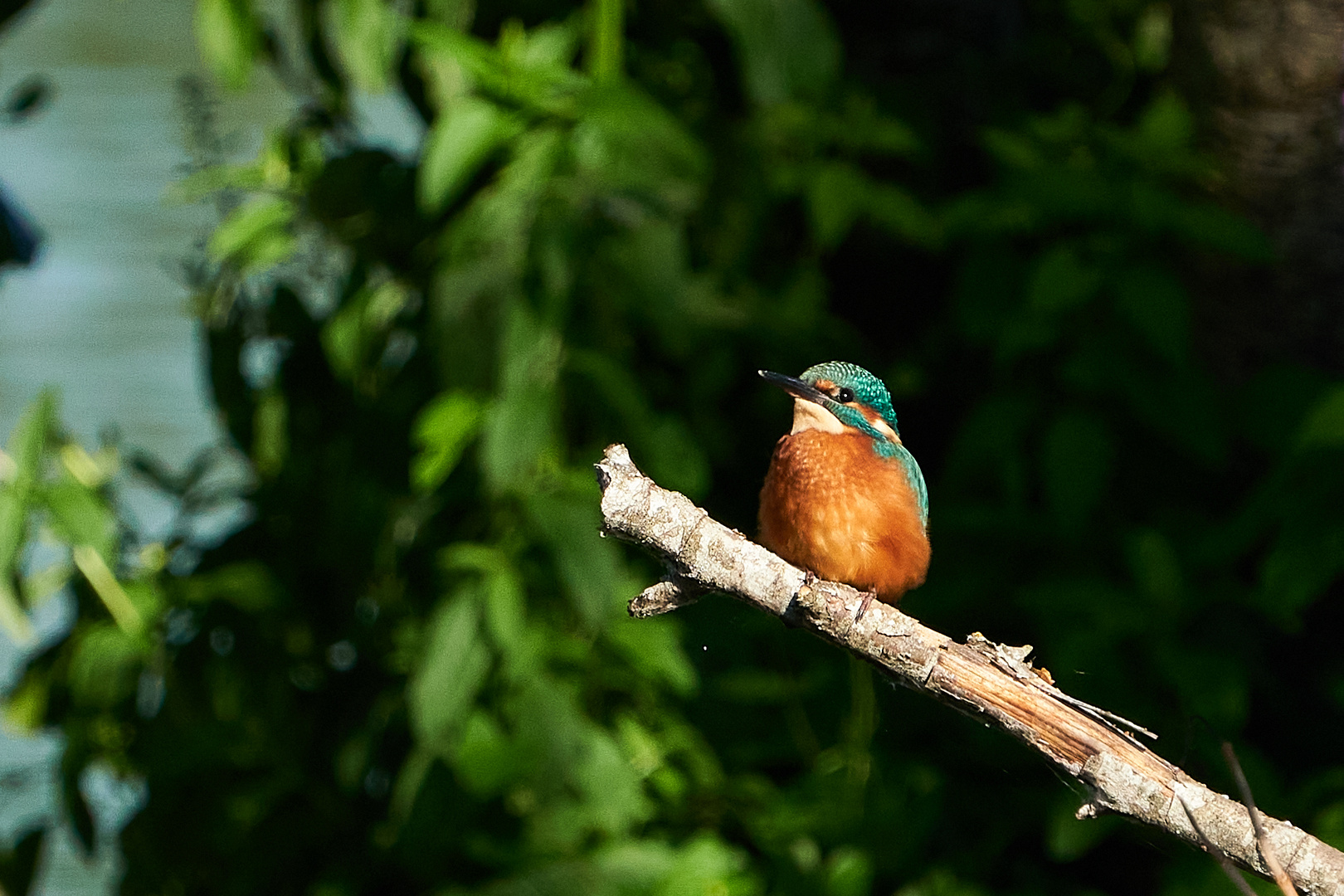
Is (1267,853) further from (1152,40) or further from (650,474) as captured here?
(1152,40)

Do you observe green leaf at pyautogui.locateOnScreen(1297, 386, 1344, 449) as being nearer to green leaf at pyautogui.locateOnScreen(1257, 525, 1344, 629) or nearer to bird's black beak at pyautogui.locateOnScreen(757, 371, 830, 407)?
green leaf at pyautogui.locateOnScreen(1257, 525, 1344, 629)

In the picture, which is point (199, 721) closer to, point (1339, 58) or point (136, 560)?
point (136, 560)

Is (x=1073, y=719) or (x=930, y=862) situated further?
(x=930, y=862)

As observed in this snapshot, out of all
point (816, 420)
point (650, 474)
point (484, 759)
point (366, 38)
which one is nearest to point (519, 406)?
point (650, 474)

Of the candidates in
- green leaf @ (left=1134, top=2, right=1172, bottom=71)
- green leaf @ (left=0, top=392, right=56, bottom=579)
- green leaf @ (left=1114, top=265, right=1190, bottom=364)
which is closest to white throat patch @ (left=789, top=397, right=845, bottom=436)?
green leaf @ (left=1114, top=265, right=1190, bottom=364)

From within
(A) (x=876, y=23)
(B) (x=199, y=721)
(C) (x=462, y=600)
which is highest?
(A) (x=876, y=23)

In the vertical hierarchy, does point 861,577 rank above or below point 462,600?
above

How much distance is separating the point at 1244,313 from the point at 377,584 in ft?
6.66

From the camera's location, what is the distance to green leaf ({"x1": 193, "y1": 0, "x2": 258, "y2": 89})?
257 centimetres

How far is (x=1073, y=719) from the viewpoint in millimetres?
1265

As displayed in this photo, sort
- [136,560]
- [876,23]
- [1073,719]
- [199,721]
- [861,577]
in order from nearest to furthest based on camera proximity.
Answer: [1073,719] < [861,577] < [199,721] < [136,560] < [876,23]

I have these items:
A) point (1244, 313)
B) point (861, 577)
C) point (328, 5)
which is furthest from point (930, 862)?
point (328, 5)

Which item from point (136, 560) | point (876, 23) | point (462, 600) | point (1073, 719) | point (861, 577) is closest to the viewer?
point (1073, 719)

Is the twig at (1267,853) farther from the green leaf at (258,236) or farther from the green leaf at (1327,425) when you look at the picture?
the green leaf at (258,236)
